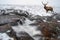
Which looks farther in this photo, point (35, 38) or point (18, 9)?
point (18, 9)

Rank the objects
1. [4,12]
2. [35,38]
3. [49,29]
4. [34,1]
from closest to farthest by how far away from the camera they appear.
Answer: [35,38]
[49,29]
[4,12]
[34,1]

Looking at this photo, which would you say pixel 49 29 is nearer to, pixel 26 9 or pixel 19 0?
pixel 26 9

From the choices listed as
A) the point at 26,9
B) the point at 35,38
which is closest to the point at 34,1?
the point at 26,9

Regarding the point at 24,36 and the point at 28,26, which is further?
the point at 28,26

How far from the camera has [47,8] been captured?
2.37 m

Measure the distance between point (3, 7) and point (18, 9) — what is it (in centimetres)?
23

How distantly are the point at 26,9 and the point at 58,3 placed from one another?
0.55 metres

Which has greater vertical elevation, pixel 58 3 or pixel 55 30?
pixel 58 3

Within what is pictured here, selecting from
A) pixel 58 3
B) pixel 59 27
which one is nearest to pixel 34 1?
pixel 58 3

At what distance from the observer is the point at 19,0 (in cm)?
245

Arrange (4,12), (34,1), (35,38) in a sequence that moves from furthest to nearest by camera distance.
Answer: (34,1), (4,12), (35,38)

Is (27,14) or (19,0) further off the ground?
(19,0)

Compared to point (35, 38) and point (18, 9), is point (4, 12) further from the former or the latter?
point (35, 38)

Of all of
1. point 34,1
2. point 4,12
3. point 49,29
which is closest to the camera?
point 49,29
